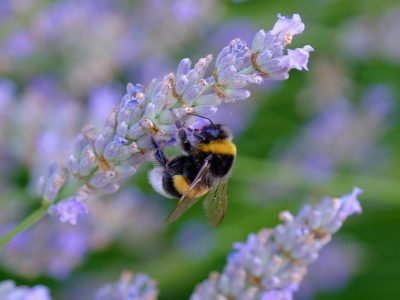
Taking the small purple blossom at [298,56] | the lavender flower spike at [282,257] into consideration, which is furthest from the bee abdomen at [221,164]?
the small purple blossom at [298,56]

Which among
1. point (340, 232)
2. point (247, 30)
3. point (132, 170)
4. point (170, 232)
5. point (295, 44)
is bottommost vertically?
point (132, 170)

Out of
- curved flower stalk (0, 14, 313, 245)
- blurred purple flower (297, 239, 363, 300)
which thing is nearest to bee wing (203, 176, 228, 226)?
curved flower stalk (0, 14, 313, 245)

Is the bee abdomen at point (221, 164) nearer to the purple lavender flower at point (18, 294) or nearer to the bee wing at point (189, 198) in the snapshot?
the bee wing at point (189, 198)

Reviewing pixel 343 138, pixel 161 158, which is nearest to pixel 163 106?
pixel 161 158

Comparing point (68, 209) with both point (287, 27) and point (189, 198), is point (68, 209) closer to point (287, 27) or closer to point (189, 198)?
point (189, 198)

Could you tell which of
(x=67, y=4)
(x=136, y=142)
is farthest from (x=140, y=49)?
(x=136, y=142)

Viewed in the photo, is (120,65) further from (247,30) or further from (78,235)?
(78,235)
